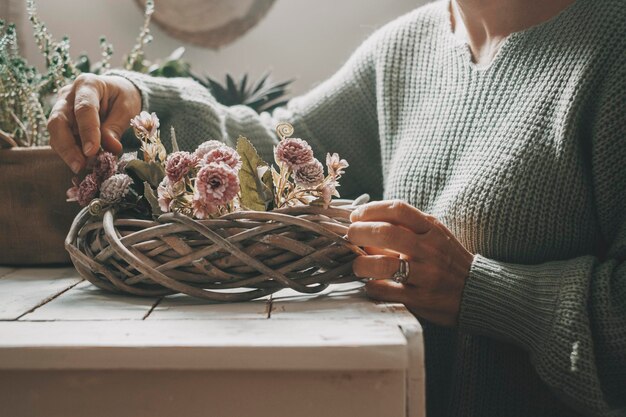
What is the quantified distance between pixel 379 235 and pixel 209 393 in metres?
0.25

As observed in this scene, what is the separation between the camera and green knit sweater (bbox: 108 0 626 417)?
29.9 inches

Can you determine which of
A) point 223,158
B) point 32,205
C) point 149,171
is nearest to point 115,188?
point 149,171

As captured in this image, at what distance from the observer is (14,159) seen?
3.20 feet

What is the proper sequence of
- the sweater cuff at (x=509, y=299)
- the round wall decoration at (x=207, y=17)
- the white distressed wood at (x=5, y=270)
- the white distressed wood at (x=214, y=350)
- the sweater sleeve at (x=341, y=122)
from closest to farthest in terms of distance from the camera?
1. the white distressed wood at (x=214, y=350)
2. the sweater cuff at (x=509, y=299)
3. the white distressed wood at (x=5, y=270)
4. the sweater sleeve at (x=341, y=122)
5. the round wall decoration at (x=207, y=17)

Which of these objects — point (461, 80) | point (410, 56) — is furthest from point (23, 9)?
point (461, 80)

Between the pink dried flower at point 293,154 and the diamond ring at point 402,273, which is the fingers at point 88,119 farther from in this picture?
the diamond ring at point 402,273

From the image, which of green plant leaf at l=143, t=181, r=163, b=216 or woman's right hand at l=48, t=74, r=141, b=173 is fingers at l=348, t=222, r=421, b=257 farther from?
woman's right hand at l=48, t=74, r=141, b=173

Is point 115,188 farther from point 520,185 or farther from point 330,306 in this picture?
point 520,185

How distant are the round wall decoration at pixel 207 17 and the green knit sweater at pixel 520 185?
0.70 meters

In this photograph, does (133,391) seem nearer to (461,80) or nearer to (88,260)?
(88,260)

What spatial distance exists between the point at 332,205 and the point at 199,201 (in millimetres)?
178

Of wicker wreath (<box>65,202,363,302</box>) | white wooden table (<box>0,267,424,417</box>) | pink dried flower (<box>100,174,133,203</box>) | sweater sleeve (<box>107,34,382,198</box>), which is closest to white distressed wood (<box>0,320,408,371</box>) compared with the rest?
white wooden table (<box>0,267,424,417</box>)

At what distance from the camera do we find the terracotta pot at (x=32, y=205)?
0.97 m

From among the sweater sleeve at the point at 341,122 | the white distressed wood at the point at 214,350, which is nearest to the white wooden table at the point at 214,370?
the white distressed wood at the point at 214,350
